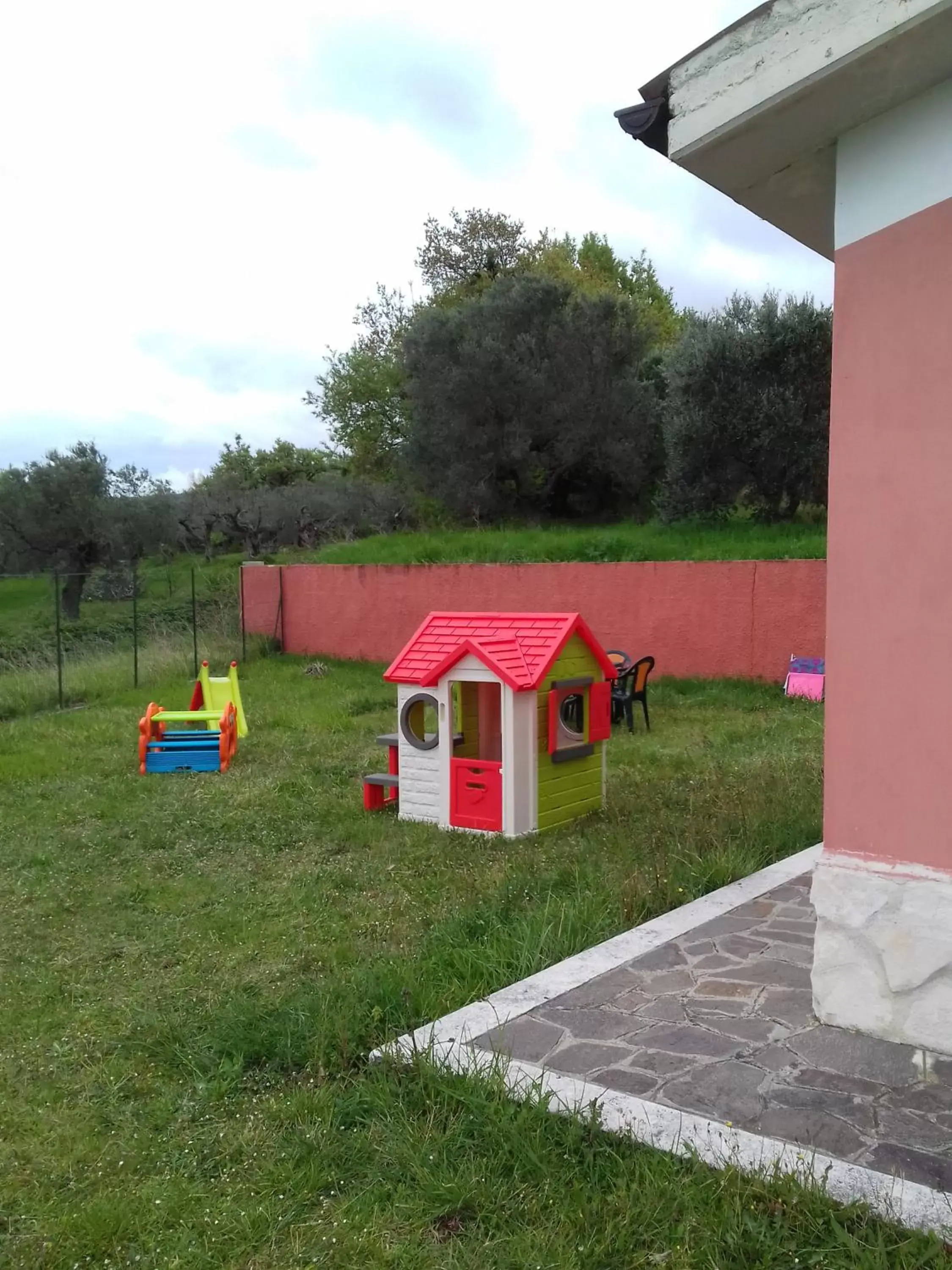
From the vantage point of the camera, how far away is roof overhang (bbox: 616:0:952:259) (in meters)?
2.94

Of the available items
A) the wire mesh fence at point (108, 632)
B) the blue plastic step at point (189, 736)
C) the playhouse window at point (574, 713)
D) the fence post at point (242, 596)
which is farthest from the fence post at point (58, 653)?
the playhouse window at point (574, 713)

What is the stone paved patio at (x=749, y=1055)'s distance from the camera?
2801 mm

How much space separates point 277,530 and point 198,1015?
30009 mm

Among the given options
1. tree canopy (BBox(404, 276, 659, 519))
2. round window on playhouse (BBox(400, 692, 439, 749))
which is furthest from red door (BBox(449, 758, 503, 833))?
tree canopy (BBox(404, 276, 659, 519))

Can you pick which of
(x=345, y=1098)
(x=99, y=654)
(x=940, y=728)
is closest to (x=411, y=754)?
(x=345, y=1098)

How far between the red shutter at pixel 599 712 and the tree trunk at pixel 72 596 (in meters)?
16.2

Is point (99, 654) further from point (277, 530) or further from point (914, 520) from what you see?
point (277, 530)

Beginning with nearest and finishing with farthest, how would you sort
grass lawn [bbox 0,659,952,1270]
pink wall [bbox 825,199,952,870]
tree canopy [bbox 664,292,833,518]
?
grass lawn [bbox 0,659,952,1270], pink wall [bbox 825,199,952,870], tree canopy [bbox 664,292,833,518]

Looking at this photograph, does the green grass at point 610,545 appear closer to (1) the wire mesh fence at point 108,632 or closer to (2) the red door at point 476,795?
(1) the wire mesh fence at point 108,632

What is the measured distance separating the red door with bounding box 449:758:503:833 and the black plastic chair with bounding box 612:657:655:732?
13.7ft

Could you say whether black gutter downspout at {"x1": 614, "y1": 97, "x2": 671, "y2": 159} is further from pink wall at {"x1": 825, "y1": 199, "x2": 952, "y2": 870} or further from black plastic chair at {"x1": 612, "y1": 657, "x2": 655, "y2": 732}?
black plastic chair at {"x1": 612, "y1": 657, "x2": 655, "y2": 732}

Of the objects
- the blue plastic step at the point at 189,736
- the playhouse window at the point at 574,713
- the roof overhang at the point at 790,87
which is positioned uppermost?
the roof overhang at the point at 790,87

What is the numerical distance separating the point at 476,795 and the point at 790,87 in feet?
15.7

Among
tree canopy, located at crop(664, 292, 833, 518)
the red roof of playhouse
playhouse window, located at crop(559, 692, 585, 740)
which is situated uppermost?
tree canopy, located at crop(664, 292, 833, 518)
